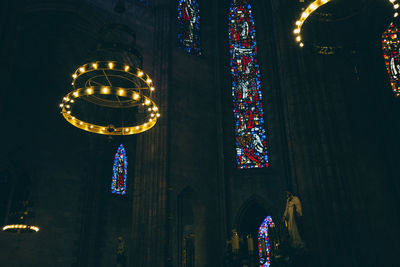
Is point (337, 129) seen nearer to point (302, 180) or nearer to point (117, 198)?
point (302, 180)

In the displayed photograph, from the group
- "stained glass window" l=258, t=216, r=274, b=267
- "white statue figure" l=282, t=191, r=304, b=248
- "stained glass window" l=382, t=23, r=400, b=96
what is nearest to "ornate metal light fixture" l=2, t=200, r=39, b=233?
"stained glass window" l=258, t=216, r=274, b=267

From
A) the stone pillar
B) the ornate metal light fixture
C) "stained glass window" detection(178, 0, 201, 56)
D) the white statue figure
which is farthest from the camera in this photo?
"stained glass window" detection(178, 0, 201, 56)

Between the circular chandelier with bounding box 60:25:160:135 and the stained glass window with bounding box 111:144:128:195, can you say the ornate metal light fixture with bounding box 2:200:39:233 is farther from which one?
the stained glass window with bounding box 111:144:128:195

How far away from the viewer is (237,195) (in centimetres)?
1494

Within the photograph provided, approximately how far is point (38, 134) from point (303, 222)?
1349 cm

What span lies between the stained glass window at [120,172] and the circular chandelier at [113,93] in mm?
1885

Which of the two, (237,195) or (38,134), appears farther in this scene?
(38,134)

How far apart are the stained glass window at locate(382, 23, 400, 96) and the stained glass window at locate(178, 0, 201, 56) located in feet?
27.6

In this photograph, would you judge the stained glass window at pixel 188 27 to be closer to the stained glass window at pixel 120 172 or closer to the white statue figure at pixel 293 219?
the stained glass window at pixel 120 172

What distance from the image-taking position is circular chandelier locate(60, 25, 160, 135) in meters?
9.48

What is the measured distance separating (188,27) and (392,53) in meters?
9.27

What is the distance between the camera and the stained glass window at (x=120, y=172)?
19.7 meters

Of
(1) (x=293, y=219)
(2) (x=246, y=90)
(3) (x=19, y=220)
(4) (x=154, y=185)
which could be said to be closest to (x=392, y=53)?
(2) (x=246, y=90)

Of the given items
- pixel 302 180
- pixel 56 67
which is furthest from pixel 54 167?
pixel 302 180
